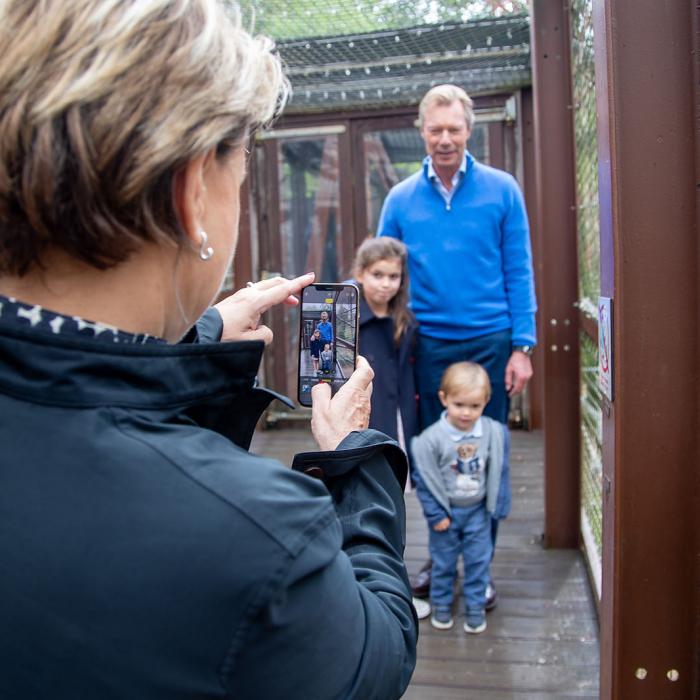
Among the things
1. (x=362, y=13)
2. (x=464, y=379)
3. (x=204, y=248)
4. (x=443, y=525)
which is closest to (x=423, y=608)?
(x=443, y=525)

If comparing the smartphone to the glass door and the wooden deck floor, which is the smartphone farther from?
the glass door

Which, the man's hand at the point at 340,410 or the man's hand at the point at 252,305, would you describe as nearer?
the man's hand at the point at 340,410

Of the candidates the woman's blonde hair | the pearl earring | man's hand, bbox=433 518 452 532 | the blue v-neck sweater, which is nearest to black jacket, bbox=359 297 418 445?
the blue v-neck sweater

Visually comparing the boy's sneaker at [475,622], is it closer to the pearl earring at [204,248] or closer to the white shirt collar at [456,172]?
the white shirt collar at [456,172]

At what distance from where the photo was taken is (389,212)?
3.58 metres

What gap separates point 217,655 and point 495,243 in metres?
2.89

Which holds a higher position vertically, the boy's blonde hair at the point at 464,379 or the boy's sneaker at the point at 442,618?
the boy's blonde hair at the point at 464,379

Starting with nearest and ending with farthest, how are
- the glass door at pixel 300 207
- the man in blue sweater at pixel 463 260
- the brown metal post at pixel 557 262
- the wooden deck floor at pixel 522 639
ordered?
the wooden deck floor at pixel 522 639
the man in blue sweater at pixel 463 260
the brown metal post at pixel 557 262
the glass door at pixel 300 207

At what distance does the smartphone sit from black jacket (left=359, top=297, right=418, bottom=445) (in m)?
1.70

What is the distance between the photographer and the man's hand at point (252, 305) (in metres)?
1.44

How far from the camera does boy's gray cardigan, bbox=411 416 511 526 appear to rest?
321cm

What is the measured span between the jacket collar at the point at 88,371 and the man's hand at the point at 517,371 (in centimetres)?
274

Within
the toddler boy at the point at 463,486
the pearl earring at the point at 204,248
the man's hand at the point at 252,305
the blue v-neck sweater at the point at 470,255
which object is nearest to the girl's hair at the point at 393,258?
Answer: the blue v-neck sweater at the point at 470,255

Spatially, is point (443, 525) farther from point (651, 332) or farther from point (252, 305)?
point (252, 305)
